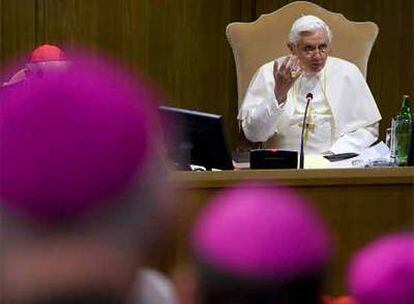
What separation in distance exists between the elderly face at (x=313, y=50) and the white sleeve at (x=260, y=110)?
17 cm

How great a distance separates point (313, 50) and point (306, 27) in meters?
0.11

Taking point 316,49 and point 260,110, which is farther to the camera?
point 316,49

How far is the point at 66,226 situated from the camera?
178 mm

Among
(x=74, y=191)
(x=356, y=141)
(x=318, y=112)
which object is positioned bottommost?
(x=356, y=141)

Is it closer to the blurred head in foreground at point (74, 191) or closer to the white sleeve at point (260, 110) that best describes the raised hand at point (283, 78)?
the white sleeve at point (260, 110)

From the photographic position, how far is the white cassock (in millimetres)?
3357

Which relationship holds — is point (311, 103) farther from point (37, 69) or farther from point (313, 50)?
point (37, 69)

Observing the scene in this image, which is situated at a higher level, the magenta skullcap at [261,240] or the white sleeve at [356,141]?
the magenta skullcap at [261,240]

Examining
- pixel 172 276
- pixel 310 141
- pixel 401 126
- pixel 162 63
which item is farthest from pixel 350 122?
pixel 172 276

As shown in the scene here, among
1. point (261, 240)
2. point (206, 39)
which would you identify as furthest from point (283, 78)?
point (261, 240)

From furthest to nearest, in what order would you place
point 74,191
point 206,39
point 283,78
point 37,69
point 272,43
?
point 206,39 < point 272,43 < point 283,78 < point 37,69 < point 74,191

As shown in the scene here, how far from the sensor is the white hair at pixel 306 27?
346cm

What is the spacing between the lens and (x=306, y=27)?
3479mm

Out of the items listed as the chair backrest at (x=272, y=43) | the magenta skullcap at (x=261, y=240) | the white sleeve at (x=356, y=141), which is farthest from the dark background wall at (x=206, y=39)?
the magenta skullcap at (x=261, y=240)
